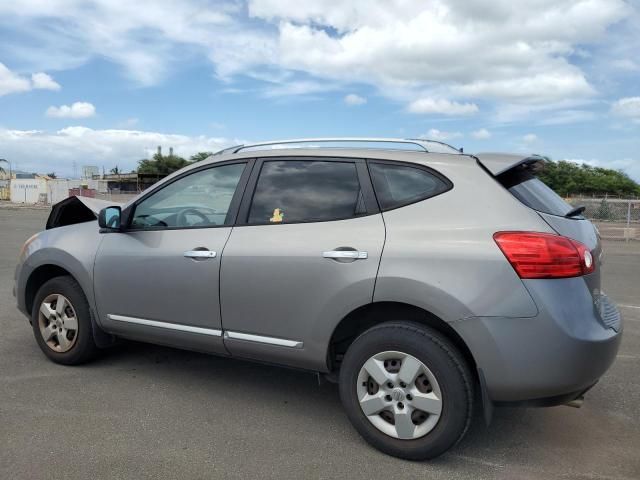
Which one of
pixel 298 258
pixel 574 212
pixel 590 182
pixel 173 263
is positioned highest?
pixel 590 182

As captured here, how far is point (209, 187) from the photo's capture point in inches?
156

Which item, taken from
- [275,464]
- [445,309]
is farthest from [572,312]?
[275,464]

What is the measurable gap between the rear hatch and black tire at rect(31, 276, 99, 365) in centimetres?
313

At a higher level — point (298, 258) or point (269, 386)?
point (298, 258)

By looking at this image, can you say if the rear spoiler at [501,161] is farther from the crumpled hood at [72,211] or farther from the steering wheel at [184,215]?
the crumpled hood at [72,211]

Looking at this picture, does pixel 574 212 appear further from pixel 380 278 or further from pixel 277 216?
pixel 277 216

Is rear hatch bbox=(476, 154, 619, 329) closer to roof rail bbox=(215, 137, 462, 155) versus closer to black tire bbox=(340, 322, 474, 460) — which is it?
roof rail bbox=(215, 137, 462, 155)

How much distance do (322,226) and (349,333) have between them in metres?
0.66

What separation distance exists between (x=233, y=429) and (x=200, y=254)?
1127 mm

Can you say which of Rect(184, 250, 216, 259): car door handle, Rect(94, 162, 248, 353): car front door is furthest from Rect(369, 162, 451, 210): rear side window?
Rect(184, 250, 216, 259): car door handle

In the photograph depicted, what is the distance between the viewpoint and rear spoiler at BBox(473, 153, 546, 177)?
3.09 m

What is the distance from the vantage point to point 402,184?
10.7 feet

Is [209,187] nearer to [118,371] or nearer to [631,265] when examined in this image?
[118,371]

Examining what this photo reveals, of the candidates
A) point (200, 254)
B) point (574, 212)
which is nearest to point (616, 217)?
point (574, 212)
